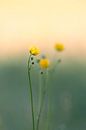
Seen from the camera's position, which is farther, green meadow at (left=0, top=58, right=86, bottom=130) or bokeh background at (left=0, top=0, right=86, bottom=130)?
bokeh background at (left=0, top=0, right=86, bottom=130)

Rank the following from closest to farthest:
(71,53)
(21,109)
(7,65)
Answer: (21,109) → (7,65) → (71,53)

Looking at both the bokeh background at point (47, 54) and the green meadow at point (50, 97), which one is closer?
the green meadow at point (50, 97)

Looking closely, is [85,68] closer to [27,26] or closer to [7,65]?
[7,65]

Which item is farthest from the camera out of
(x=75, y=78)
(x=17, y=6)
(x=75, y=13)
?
(x=17, y=6)

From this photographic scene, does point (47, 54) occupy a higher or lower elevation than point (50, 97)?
lower

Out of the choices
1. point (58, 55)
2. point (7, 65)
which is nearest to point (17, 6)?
point (58, 55)
